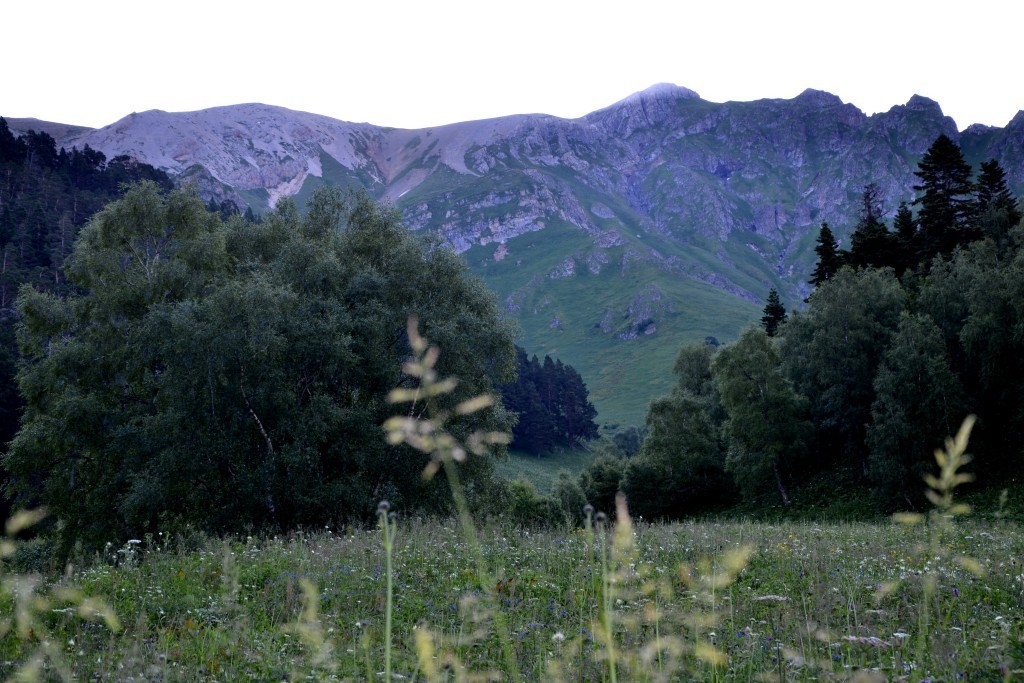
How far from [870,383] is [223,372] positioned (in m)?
45.0

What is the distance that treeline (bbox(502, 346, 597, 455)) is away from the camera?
13975 cm

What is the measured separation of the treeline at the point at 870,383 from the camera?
39594 millimetres

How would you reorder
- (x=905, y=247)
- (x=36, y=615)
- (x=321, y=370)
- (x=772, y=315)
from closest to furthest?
(x=36, y=615)
(x=321, y=370)
(x=905, y=247)
(x=772, y=315)

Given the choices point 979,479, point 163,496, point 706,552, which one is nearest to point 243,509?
point 163,496

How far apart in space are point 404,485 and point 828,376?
37.0 m

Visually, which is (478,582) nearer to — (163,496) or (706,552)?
(706,552)

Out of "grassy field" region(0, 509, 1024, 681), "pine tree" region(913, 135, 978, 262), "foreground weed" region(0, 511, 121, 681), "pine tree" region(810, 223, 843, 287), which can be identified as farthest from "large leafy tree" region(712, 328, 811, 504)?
"foreground weed" region(0, 511, 121, 681)

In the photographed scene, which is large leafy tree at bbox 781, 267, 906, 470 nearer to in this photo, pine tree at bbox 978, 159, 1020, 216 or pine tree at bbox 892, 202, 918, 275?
pine tree at bbox 892, 202, 918, 275

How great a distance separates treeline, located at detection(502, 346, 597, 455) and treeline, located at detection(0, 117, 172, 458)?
84293mm

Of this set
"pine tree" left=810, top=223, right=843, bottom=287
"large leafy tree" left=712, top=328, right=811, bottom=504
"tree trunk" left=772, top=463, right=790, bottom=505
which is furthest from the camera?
"pine tree" left=810, top=223, right=843, bottom=287

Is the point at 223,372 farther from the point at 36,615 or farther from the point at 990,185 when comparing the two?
the point at 990,185

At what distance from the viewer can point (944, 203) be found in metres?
61.1

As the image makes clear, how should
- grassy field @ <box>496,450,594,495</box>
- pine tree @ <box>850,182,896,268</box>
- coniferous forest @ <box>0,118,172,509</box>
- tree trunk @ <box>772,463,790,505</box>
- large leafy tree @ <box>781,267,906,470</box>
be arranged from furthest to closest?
grassy field @ <box>496,450,594,495</box> < coniferous forest @ <box>0,118,172,509</box> < pine tree @ <box>850,182,896,268</box> < tree trunk @ <box>772,463,790,505</box> < large leafy tree @ <box>781,267,906,470</box>

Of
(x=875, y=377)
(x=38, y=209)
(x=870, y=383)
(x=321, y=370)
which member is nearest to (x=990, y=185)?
(x=870, y=383)
